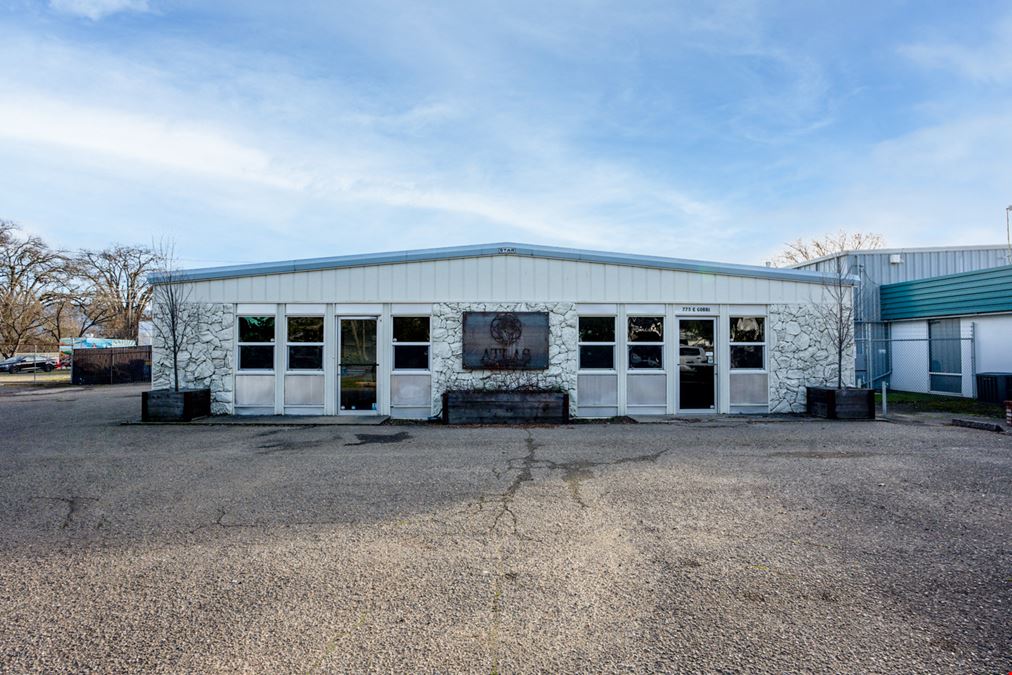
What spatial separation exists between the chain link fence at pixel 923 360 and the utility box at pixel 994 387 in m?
0.69

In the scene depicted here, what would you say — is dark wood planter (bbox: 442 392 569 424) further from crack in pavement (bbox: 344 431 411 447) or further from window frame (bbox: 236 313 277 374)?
window frame (bbox: 236 313 277 374)

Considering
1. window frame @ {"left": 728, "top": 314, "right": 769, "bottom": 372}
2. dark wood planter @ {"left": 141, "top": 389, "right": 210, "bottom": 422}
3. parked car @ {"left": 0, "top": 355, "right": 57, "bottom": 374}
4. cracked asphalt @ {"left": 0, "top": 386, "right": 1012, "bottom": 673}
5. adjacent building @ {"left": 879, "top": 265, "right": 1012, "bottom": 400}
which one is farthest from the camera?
parked car @ {"left": 0, "top": 355, "right": 57, "bottom": 374}

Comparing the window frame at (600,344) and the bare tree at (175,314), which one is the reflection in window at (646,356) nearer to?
the window frame at (600,344)

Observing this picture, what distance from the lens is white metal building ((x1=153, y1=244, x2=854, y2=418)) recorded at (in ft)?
40.0

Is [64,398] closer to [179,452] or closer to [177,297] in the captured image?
[177,297]

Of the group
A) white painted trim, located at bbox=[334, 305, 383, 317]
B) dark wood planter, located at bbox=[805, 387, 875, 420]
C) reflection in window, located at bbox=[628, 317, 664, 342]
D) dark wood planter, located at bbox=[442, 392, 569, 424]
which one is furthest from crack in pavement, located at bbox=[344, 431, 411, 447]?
dark wood planter, located at bbox=[805, 387, 875, 420]

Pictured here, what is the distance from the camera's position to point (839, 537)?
439 centimetres

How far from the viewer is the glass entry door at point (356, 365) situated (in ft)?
40.3

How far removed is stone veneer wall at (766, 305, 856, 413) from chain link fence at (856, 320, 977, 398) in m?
3.17

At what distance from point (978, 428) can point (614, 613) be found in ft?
34.6

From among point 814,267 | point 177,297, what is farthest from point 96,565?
point 814,267

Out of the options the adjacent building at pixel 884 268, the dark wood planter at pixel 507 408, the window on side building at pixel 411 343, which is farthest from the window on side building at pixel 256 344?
the adjacent building at pixel 884 268

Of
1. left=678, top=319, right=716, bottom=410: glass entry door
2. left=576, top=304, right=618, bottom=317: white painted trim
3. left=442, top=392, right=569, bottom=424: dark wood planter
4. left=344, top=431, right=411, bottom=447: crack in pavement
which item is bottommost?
left=344, top=431, right=411, bottom=447: crack in pavement

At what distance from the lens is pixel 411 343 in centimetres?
1226
